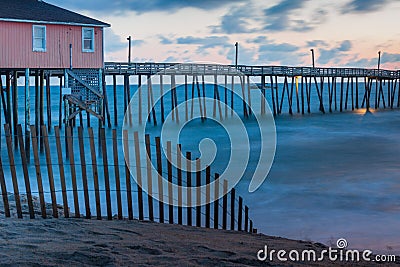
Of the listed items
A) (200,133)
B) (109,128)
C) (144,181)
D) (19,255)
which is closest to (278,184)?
(144,181)

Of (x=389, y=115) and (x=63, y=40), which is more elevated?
(x=63, y=40)

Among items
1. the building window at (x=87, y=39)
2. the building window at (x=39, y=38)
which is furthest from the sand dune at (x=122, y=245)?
the building window at (x=87, y=39)

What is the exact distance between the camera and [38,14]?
2189 centimetres

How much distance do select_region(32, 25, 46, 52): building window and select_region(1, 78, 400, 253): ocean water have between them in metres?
4.18

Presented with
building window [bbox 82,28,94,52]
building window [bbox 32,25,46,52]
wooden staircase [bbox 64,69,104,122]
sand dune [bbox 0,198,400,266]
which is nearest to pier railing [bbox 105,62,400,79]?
wooden staircase [bbox 64,69,104,122]

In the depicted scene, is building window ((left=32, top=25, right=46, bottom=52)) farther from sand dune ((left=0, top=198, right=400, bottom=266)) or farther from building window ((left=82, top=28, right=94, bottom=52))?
sand dune ((left=0, top=198, right=400, bottom=266))

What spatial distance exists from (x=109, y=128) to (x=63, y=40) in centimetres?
1223

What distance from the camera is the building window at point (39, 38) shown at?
21.4m

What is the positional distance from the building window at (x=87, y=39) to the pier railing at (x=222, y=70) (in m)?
6.76

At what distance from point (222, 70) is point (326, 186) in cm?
2361

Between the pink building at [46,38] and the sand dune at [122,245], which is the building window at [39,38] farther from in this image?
the sand dune at [122,245]

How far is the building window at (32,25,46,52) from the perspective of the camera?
21359 millimetres

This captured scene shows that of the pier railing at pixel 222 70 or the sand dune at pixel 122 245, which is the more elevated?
the pier railing at pixel 222 70

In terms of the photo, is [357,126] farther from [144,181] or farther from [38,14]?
[144,181]
